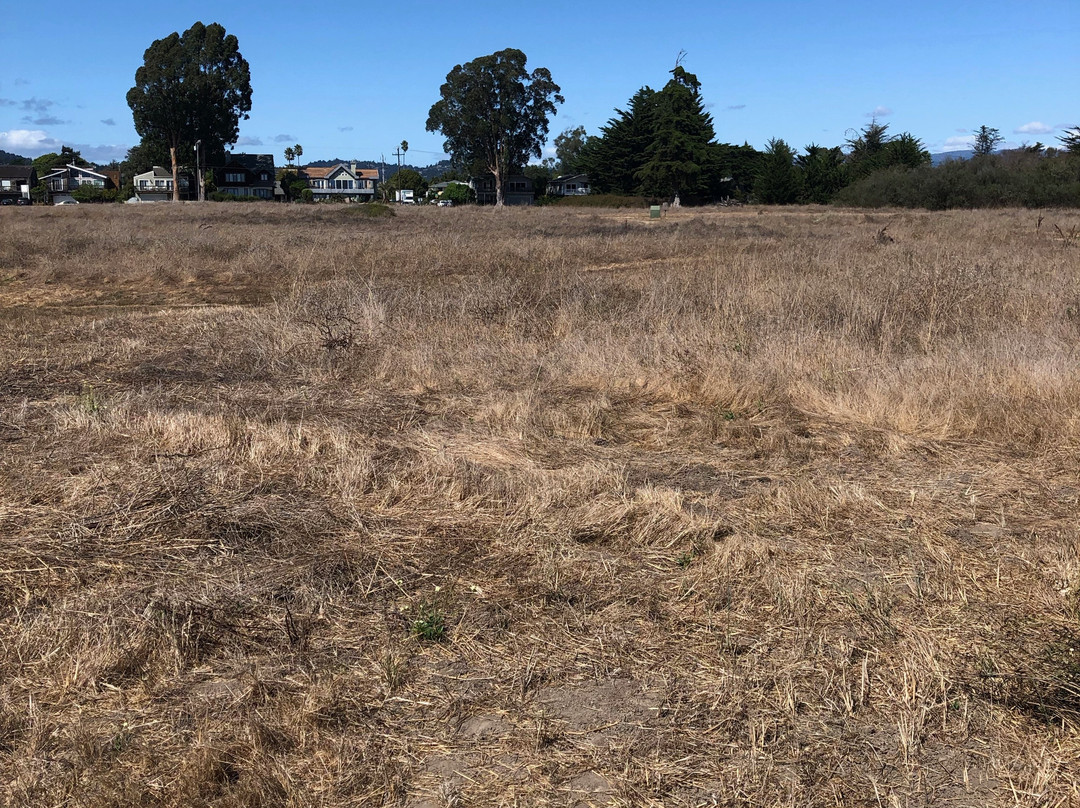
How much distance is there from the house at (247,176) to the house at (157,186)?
5.29 m

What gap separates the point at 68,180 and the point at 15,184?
13.0 meters

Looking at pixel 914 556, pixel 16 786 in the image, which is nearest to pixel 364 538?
pixel 16 786

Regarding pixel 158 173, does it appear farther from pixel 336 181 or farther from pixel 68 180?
pixel 336 181

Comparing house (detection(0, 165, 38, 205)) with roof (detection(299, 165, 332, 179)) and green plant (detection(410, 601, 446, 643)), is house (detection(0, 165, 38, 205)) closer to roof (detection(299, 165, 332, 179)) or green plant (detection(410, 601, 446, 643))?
roof (detection(299, 165, 332, 179))

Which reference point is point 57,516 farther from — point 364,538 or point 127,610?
point 364,538

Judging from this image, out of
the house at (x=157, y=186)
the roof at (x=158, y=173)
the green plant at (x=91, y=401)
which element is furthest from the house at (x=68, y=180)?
the green plant at (x=91, y=401)

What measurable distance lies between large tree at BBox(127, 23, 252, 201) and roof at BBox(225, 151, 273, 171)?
1836cm

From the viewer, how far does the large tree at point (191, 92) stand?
74.3 meters

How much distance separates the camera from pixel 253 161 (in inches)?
3910

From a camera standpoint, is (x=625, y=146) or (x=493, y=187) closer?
(x=625, y=146)

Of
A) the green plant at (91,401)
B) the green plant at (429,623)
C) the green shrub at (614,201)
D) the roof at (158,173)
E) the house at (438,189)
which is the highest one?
the roof at (158,173)

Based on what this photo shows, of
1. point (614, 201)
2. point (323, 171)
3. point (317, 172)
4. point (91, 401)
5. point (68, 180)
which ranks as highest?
point (323, 171)

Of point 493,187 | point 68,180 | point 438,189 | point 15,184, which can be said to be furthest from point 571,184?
point 68,180

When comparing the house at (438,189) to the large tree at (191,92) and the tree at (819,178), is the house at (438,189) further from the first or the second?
the tree at (819,178)
